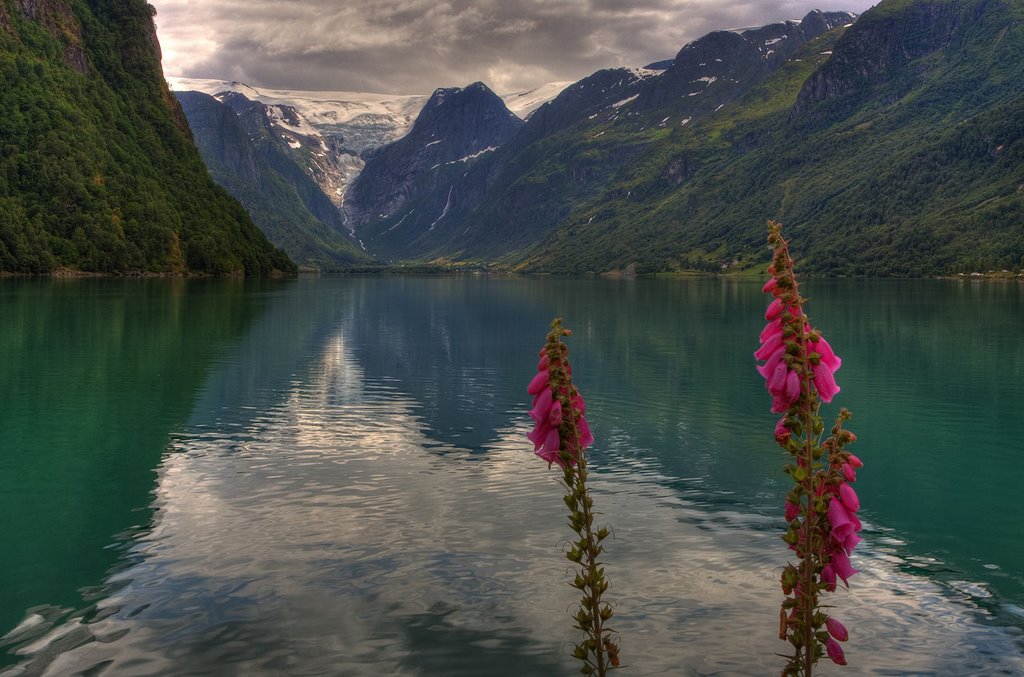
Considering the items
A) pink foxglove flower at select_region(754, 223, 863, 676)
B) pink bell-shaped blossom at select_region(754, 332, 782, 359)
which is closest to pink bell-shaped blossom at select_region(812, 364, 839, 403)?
pink foxglove flower at select_region(754, 223, 863, 676)

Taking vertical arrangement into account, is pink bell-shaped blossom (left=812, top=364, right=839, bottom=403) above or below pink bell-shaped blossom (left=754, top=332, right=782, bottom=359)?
A: below

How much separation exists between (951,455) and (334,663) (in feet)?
92.8

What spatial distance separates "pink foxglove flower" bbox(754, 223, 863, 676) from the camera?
8.54 m

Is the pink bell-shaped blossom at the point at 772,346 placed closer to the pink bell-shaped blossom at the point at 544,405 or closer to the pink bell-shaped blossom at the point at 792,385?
the pink bell-shaped blossom at the point at 792,385

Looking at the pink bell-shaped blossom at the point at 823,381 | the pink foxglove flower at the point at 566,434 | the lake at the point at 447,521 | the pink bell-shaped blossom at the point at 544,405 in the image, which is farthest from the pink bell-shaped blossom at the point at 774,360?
the lake at the point at 447,521

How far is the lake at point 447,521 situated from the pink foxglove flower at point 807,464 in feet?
26.9

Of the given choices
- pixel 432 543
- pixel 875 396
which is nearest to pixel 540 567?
pixel 432 543

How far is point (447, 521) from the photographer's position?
2588cm

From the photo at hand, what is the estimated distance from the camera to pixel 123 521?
84.3 ft

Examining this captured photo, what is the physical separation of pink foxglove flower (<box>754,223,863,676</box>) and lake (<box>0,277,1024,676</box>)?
820 cm

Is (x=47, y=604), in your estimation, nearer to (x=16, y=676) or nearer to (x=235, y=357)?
(x=16, y=676)

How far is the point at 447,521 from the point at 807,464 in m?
18.3

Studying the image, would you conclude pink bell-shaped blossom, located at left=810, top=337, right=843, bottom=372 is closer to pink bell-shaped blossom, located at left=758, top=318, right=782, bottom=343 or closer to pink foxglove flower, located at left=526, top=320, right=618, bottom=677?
pink bell-shaped blossom, located at left=758, top=318, right=782, bottom=343

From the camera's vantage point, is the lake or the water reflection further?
the water reflection
